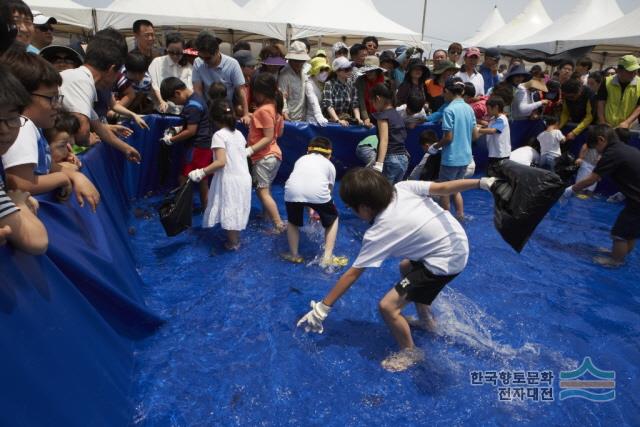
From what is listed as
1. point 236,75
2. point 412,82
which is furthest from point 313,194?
point 412,82

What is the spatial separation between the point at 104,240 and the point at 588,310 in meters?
4.10

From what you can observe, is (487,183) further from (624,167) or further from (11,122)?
(624,167)

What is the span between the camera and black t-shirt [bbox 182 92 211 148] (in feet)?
16.4

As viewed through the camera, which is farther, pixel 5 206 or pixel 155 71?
pixel 155 71

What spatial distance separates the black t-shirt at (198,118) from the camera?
16.4 ft

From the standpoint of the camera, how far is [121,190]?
16.0 feet

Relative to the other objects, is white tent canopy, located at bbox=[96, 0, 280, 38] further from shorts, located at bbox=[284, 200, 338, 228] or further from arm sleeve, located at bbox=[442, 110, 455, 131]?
shorts, located at bbox=[284, 200, 338, 228]

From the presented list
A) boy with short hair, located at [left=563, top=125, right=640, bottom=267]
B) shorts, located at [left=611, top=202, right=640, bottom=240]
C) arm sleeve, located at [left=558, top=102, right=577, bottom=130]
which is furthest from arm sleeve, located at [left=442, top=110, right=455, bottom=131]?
arm sleeve, located at [left=558, top=102, right=577, bottom=130]

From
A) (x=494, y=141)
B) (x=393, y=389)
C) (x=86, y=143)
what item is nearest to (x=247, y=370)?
(x=393, y=389)

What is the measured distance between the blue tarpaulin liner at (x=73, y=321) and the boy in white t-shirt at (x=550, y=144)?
6.82 metres

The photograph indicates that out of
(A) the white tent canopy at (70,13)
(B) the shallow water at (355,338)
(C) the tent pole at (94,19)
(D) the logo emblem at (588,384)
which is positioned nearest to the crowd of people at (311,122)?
(B) the shallow water at (355,338)

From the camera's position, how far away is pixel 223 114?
4379 millimetres

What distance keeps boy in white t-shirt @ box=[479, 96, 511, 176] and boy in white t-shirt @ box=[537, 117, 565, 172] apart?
1165mm

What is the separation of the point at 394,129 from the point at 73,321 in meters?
4.24
